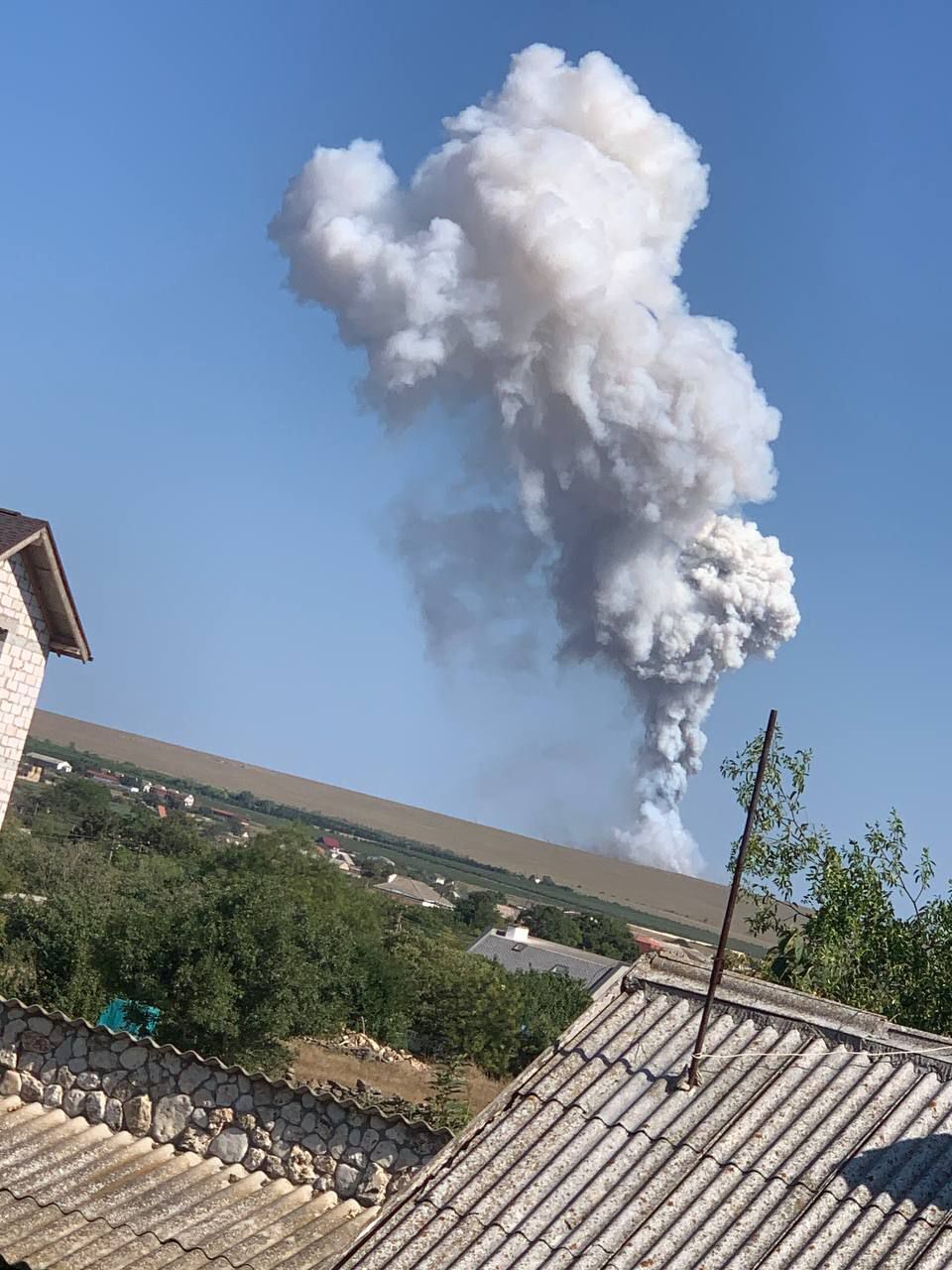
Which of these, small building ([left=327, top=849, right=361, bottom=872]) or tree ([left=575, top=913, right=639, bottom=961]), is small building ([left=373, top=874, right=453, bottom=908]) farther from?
tree ([left=575, top=913, right=639, bottom=961])

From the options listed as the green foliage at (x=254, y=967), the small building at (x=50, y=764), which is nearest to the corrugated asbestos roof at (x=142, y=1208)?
the green foliage at (x=254, y=967)

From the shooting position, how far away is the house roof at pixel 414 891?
7275 cm

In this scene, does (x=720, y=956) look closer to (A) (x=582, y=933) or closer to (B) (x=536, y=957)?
(B) (x=536, y=957)

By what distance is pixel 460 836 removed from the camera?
567 feet

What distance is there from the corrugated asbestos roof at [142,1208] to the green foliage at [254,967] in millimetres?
7871

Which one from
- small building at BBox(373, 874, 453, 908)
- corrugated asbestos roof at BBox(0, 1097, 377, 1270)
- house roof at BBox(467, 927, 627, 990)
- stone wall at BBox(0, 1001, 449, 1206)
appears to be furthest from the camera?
small building at BBox(373, 874, 453, 908)

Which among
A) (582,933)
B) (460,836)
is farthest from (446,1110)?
(460,836)

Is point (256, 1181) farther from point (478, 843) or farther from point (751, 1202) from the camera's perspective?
point (478, 843)

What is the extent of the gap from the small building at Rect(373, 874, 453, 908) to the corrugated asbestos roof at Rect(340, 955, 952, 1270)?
62.8 m

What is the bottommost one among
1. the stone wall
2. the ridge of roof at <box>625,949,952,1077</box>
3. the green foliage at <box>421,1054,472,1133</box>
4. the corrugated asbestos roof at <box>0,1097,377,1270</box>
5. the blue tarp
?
the blue tarp

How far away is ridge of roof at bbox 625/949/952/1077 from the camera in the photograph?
18.2 feet

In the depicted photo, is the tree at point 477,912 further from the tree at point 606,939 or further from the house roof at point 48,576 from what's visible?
the house roof at point 48,576

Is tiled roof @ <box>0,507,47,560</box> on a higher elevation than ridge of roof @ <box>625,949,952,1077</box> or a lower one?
higher

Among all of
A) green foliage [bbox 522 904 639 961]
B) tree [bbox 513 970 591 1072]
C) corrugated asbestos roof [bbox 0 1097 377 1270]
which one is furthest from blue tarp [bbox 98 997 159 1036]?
green foliage [bbox 522 904 639 961]
